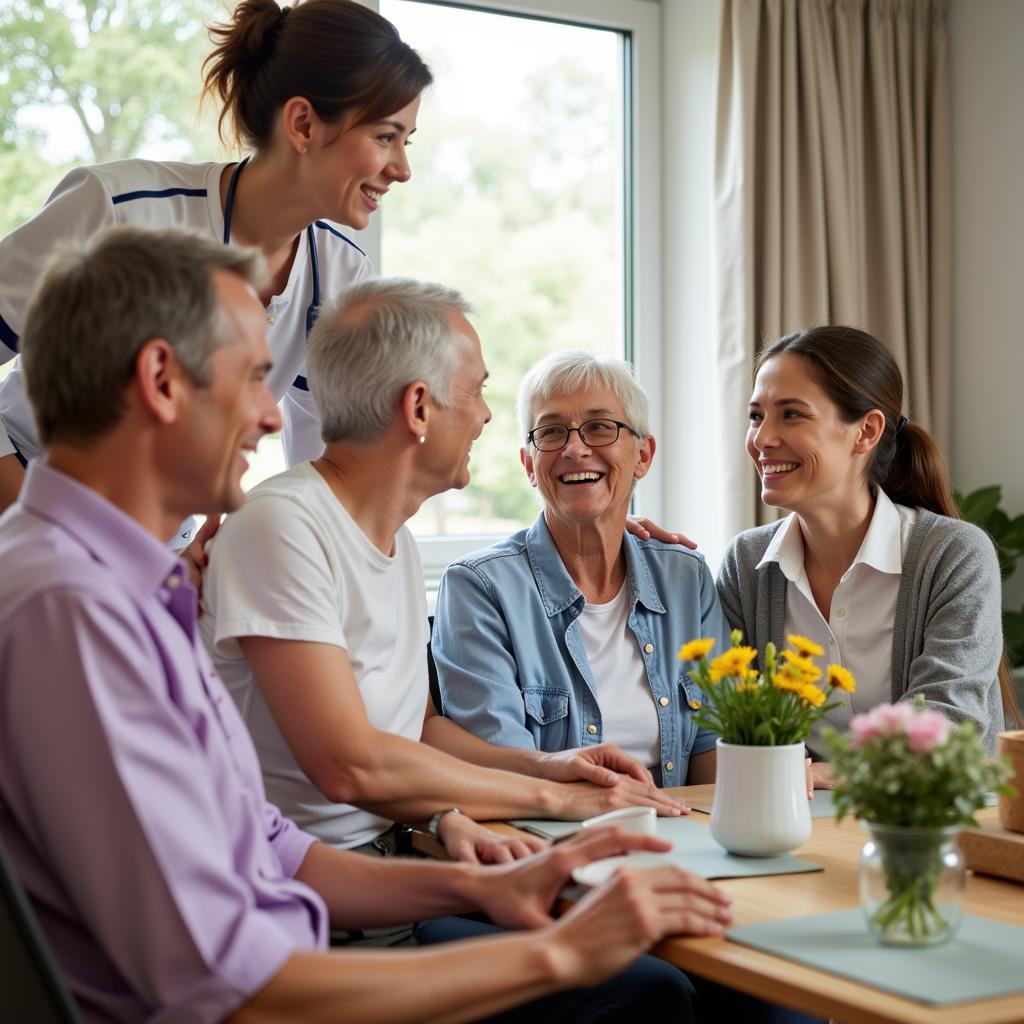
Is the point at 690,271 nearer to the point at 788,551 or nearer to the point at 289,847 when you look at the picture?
the point at 788,551

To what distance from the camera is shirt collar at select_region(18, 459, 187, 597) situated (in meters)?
1.21

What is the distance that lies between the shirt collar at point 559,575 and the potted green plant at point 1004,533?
1.56m

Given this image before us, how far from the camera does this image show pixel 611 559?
246 centimetres

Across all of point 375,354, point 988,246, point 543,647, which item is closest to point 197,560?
point 375,354

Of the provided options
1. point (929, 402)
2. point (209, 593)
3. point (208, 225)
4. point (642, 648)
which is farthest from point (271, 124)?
point (929, 402)

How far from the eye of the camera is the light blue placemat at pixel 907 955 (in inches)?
47.5

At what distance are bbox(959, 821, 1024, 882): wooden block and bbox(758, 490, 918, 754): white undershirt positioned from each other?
740 millimetres

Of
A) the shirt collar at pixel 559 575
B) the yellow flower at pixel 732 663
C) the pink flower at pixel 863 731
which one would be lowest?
the pink flower at pixel 863 731

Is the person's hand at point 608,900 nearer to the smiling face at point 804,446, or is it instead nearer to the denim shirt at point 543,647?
the denim shirt at point 543,647

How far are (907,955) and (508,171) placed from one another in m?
3.00

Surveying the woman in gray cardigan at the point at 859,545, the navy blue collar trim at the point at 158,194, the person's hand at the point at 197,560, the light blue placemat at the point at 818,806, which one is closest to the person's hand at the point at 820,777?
the light blue placemat at the point at 818,806

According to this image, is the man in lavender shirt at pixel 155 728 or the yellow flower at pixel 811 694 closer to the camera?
the man in lavender shirt at pixel 155 728

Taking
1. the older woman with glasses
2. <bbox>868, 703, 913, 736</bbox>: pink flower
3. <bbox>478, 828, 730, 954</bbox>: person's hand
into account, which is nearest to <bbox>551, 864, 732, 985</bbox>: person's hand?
<bbox>478, 828, 730, 954</bbox>: person's hand

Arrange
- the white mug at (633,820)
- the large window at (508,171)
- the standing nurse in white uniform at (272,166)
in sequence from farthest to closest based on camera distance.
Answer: the large window at (508,171) → the standing nurse in white uniform at (272,166) → the white mug at (633,820)
